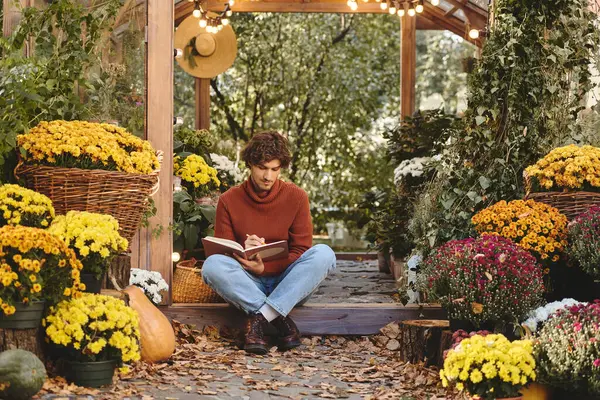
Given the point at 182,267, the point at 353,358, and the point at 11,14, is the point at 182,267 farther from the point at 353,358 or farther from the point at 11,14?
the point at 11,14

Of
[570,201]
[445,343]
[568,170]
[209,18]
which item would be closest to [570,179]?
[568,170]

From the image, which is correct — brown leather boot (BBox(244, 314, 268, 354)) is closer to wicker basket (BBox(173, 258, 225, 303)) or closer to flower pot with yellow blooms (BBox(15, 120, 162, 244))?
wicker basket (BBox(173, 258, 225, 303))

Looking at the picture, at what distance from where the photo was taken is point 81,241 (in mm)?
3734

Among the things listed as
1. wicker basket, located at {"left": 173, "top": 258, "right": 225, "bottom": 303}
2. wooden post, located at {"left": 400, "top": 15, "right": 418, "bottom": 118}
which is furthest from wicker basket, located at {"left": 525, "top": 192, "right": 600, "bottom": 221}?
wooden post, located at {"left": 400, "top": 15, "right": 418, "bottom": 118}

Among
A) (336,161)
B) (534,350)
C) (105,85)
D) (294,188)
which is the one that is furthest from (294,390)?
(336,161)

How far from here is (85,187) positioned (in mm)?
4223

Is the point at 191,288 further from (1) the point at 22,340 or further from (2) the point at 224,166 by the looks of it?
(2) the point at 224,166

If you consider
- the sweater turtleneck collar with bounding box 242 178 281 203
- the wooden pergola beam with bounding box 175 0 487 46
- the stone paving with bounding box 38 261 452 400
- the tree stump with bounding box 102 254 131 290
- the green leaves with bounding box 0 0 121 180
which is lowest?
the stone paving with bounding box 38 261 452 400

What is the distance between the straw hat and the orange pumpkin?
5.25 metres

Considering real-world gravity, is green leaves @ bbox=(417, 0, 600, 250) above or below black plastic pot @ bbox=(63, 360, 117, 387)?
above

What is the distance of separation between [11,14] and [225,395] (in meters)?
2.45

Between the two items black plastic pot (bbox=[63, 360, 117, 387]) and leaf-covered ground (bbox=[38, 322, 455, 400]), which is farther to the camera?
leaf-covered ground (bbox=[38, 322, 455, 400])

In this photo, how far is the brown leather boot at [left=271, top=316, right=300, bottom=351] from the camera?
15.9 ft

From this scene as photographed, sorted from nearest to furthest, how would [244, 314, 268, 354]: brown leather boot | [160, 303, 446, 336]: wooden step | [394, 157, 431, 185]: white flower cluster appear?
[244, 314, 268, 354]: brown leather boot → [160, 303, 446, 336]: wooden step → [394, 157, 431, 185]: white flower cluster
